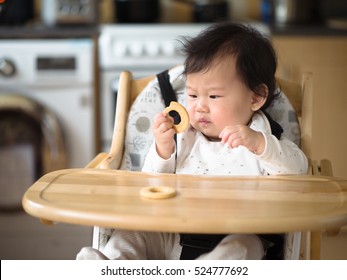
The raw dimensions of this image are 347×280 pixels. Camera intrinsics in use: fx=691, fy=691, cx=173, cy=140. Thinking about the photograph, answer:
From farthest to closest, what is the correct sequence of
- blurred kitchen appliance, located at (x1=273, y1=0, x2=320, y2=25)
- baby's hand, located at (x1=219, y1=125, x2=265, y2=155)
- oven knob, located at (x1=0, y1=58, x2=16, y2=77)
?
1. blurred kitchen appliance, located at (x1=273, y1=0, x2=320, y2=25)
2. oven knob, located at (x1=0, y1=58, x2=16, y2=77)
3. baby's hand, located at (x1=219, y1=125, x2=265, y2=155)

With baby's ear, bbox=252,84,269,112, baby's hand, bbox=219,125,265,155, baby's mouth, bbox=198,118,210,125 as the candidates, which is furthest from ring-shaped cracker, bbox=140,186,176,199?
baby's ear, bbox=252,84,269,112

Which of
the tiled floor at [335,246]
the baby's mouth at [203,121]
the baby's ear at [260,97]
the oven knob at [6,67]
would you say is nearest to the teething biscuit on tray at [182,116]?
the baby's mouth at [203,121]

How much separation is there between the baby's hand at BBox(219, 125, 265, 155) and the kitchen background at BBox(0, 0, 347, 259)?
1375 mm

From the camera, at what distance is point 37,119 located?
282cm

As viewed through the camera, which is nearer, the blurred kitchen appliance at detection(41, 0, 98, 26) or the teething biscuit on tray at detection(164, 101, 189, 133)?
the teething biscuit on tray at detection(164, 101, 189, 133)

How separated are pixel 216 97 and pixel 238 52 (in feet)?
0.39

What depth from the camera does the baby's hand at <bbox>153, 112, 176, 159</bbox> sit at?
Result: 4.99 feet

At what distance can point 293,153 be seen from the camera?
1.57 metres

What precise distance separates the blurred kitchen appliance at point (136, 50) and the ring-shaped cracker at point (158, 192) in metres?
1.54

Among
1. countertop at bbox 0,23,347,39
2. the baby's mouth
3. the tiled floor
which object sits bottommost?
the tiled floor

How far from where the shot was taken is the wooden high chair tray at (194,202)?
3.94 ft

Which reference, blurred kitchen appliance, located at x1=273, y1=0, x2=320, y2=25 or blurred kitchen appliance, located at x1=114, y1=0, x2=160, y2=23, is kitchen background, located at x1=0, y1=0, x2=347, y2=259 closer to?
blurred kitchen appliance, located at x1=114, y1=0, x2=160, y2=23

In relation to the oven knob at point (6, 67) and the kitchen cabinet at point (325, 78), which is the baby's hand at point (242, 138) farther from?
the oven knob at point (6, 67)

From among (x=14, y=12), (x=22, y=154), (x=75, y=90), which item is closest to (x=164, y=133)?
(x=75, y=90)
